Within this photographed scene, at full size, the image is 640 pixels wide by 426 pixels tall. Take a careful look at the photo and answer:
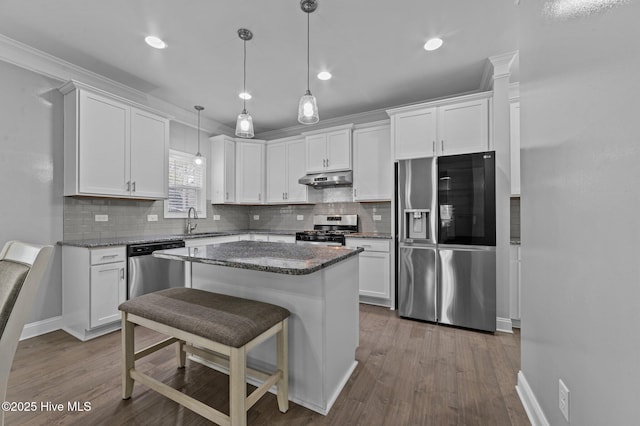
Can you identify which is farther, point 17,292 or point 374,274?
point 374,274

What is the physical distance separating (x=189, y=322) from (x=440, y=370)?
187 centimetres

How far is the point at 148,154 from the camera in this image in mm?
3305

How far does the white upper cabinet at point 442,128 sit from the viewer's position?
3.00 metres

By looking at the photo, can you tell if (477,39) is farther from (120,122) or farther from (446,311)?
(120,122)

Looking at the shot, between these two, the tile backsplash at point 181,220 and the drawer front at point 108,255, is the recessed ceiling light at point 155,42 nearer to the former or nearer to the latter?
the tile backsplash at point 181,220

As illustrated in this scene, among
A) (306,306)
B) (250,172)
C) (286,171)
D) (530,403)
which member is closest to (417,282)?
(530,403)

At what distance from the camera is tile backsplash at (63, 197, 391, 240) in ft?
9.86

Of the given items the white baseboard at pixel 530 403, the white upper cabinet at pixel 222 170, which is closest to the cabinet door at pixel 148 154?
the white upper cabinet at pixel 222 170

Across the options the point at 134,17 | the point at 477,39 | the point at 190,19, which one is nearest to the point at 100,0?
the point at 134,17

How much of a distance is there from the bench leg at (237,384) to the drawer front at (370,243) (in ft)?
7.88

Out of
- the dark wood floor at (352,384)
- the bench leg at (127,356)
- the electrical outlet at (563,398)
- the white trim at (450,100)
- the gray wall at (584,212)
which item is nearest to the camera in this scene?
the gray wall at (584,212)

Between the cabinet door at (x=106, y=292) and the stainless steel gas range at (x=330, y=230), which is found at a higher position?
the stainless steel gas range at (x=330, y=230)

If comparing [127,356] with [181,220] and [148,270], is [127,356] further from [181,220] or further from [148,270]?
[181,220]

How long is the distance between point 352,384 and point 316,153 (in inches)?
127
